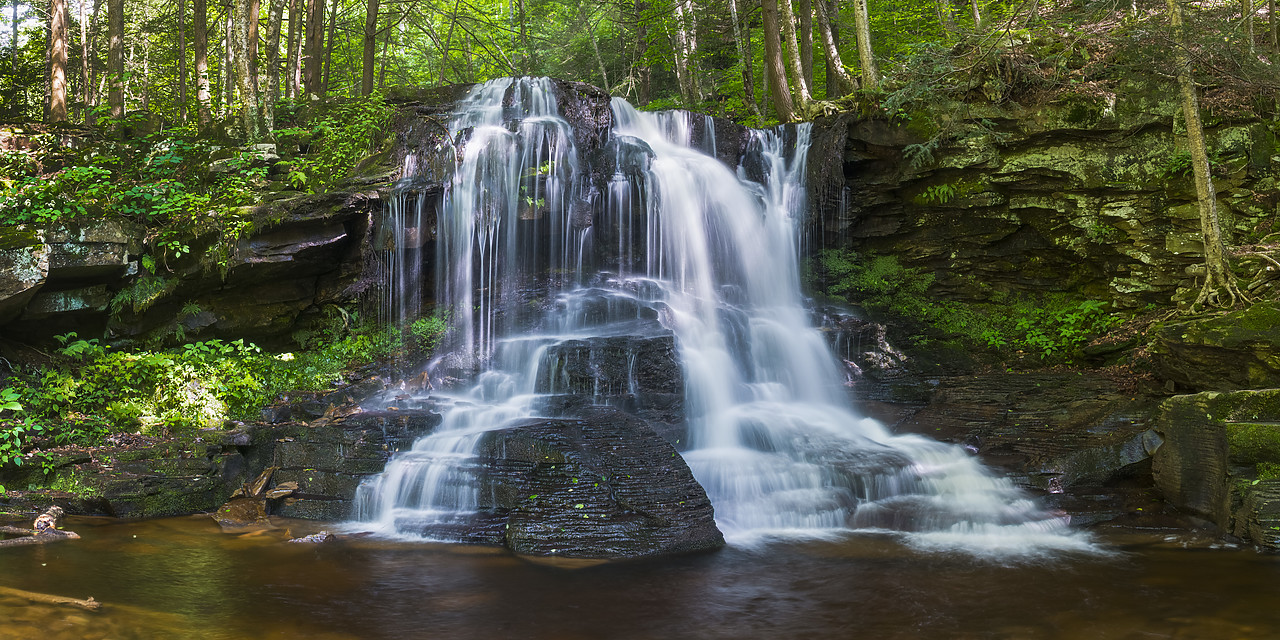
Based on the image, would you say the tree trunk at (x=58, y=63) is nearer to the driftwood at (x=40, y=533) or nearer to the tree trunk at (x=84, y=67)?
the tree trunk at (x=84, y=67)

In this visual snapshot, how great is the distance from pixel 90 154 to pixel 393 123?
164 inches

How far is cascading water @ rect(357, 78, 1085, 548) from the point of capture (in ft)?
23.7

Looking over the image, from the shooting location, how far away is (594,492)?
666 centimetres

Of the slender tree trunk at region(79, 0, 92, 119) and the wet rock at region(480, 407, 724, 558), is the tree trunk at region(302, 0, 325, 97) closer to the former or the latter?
the slender tree trunk at region(79, 0, 92, 119)

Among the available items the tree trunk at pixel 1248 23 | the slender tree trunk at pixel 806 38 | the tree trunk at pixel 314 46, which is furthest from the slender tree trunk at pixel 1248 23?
the tree trunk at pixel 314 46

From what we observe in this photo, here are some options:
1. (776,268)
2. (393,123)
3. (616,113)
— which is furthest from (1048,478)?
(393,123)

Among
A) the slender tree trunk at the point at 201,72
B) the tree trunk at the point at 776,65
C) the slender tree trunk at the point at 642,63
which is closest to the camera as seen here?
the slender tree trunk at the point at 201,72

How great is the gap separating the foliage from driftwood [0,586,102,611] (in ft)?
34.3

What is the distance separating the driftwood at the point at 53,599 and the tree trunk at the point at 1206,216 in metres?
11.1

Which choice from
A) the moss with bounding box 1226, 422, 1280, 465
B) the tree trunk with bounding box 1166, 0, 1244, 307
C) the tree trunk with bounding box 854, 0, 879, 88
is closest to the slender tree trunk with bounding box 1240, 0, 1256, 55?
the tree trunk with bounding box 1166, 0, 1244, 307

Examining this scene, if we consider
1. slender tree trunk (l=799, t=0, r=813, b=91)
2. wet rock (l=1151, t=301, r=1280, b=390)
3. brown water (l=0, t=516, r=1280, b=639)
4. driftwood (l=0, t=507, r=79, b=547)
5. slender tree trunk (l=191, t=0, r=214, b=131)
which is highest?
slender tree trunk (l=799, t=0, r=813, b=91)

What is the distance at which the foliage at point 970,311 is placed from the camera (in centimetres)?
1098

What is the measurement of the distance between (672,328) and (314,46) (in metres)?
9.31

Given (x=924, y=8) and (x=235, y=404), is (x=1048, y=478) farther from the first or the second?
(x=924, y=8)
